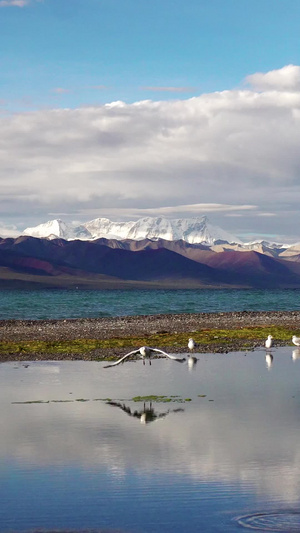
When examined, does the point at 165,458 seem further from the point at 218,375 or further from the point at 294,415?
the point at 218,375

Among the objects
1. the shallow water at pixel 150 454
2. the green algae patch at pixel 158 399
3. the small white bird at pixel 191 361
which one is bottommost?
the shallow water at pixel 150 454

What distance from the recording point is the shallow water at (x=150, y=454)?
13.9 meters

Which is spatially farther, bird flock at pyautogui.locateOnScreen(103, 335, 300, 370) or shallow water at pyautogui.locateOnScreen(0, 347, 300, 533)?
bird flock at pyautogui.locateOnScreen(103, 335, 300, 370)

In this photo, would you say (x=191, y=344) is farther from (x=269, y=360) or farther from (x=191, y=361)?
(x=269, y=360)

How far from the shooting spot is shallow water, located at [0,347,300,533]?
1392cm

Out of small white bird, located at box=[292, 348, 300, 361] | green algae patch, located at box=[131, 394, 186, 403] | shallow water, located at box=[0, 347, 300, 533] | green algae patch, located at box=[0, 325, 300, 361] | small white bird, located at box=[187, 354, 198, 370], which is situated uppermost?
green algae patch, located at box=[0, 325, 300, 361]

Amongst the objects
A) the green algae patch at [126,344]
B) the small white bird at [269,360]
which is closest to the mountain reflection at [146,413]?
the small white bird at [269,360]

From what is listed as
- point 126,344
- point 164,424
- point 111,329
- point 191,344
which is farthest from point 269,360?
point 111,329

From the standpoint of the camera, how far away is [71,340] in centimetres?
4897

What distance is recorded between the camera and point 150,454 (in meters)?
18.5

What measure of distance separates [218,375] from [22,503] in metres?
17.9

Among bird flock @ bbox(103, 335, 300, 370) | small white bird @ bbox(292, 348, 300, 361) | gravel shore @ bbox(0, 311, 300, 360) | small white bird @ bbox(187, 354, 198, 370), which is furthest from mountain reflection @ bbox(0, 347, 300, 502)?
gravel shore @ bbox(0, 311, 300, 360)

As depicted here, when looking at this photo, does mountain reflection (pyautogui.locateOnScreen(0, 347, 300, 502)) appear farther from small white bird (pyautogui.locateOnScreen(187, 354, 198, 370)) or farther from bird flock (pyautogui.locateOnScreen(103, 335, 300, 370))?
small white bird (pyautogui.locateOnScreen(187, 354, 198, 370))

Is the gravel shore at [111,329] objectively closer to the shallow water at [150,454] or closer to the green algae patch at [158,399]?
the shallow water at [150,454]
